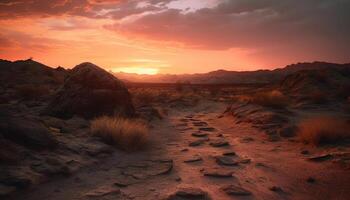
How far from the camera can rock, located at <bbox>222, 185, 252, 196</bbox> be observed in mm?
5395

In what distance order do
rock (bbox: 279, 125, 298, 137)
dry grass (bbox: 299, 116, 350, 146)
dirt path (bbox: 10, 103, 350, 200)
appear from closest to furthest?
dirt path (bbox: 10, 103, 350, 200) → dry grass (bbox: 299, 116, 350, 146) → rock (bbox: 279, 125, 298, 137)

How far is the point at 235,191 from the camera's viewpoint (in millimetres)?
5426

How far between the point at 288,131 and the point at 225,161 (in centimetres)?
367

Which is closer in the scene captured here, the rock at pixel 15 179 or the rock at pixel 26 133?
the rock at pixel 15 179

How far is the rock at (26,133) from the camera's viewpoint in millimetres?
6230

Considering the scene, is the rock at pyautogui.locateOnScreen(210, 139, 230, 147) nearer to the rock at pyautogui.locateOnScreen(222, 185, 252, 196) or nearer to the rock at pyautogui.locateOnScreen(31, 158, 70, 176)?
the rock at pyautogui.locateOnScreen(222, 185, 252, 196)

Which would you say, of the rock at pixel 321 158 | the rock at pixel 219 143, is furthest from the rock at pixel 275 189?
the rock at pixel 219 143

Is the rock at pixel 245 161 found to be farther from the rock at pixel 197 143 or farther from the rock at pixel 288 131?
the rock at pixel 288 131

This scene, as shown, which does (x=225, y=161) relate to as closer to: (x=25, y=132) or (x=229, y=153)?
(x=229, y=153)

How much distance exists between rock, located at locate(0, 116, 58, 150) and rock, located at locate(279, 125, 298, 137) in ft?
22.5

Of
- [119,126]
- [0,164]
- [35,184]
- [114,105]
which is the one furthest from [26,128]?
[114,105]

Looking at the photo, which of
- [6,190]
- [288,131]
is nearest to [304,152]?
[288,131]

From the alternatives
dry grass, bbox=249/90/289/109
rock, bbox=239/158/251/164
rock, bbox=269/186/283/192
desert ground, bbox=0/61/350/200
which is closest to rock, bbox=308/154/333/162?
desert ground, bbox=0/61/350/200

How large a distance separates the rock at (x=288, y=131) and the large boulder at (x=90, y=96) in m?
5.51
